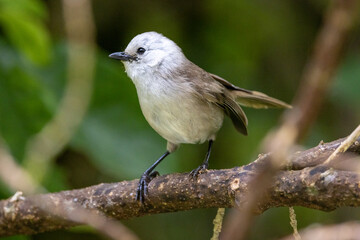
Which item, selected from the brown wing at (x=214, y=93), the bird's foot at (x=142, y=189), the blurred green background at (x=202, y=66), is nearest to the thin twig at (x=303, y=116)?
the bird's foot at (x=142, y=189)

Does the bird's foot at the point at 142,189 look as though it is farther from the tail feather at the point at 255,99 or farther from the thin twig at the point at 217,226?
the tail feather at the point at 255,99

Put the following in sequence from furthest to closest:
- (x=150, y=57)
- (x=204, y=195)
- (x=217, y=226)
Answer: (x=150, y=57)
(x=204, y=195)
(x=217, y=226)

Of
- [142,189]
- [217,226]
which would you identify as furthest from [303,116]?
[142,189]

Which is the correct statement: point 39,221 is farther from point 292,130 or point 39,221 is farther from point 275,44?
point 275,44

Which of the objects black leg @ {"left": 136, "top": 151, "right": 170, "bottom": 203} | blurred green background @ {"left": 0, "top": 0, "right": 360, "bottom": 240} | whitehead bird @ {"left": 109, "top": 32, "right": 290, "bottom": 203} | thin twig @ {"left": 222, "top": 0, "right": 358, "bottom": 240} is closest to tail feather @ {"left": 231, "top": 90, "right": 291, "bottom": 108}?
whitehead bird @ {"left": 109, "top": 32, "right": 290, "bottom": 203}

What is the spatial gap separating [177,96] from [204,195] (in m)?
0.90

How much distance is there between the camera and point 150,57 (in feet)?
11.6

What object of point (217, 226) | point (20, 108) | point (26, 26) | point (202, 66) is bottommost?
point (217, 226)

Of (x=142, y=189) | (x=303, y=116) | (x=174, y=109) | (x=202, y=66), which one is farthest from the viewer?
(x=202, y=66)

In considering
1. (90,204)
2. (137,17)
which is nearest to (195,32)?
(137,17)

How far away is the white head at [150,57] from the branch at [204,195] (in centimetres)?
81

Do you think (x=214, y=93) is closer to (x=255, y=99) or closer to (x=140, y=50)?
(x=255, y=99)

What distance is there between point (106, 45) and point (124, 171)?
182 cm

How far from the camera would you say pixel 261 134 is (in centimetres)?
468
